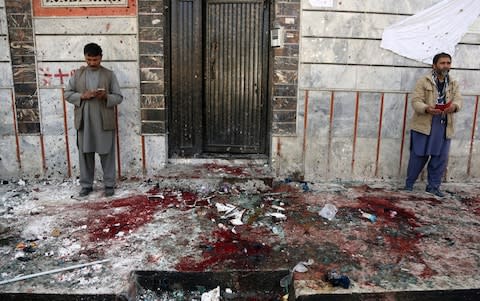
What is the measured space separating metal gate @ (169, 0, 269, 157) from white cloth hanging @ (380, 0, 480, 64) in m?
1.89

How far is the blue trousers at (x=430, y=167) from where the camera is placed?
5.42 metres

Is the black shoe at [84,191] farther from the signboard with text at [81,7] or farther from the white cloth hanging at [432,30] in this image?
the white cloth hanging at [432,30]

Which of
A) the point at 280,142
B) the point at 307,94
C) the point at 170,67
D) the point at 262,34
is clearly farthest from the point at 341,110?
the point at 170,67

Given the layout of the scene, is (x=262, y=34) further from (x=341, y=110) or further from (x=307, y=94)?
(x=341, y=110)

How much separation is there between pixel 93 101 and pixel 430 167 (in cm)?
462

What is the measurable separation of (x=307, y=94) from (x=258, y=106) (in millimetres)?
811

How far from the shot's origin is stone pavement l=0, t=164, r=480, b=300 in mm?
3199

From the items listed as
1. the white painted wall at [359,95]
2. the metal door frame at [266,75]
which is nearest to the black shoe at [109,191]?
the metal door frame at [266,75]

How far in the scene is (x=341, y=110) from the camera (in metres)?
5.72

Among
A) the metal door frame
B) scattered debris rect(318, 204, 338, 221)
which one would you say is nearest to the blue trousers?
scattered debris rect(318, 204, 338, 221)

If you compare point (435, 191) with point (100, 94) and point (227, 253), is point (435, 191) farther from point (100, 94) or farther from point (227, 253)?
point (100, 94)

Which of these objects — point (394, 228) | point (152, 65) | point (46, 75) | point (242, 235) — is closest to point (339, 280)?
point (242, 235)

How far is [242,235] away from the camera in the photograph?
4.02 meters

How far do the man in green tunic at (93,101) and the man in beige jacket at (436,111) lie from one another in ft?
13.0
